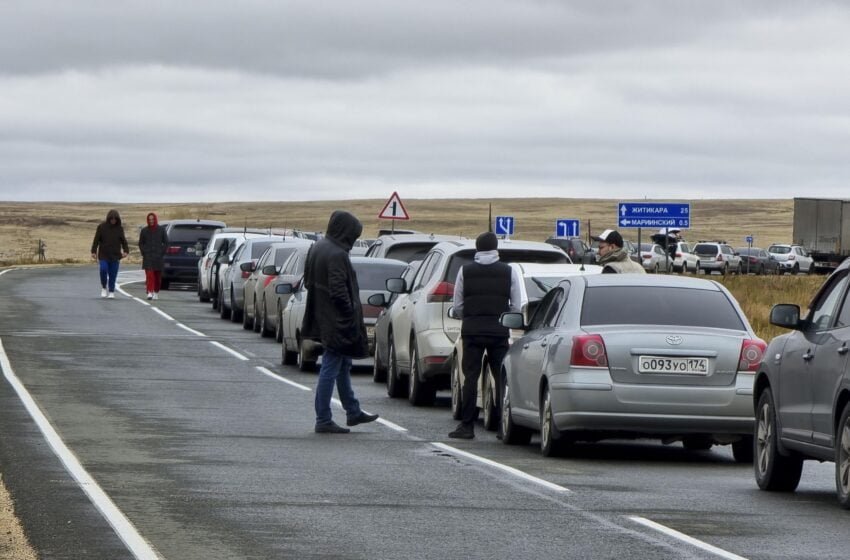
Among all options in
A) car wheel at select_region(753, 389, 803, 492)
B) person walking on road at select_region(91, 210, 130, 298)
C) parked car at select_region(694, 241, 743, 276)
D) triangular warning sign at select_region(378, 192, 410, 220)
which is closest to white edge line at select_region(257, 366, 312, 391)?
car wheel at select_region(753, 389, 803, 492)

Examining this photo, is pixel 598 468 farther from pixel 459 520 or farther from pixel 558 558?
pixel 558 558

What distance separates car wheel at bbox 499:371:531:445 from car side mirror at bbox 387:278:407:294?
4059 mm

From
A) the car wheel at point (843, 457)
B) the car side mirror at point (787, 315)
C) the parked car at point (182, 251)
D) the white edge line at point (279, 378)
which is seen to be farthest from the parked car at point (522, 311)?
the parked car at point (182, 251)

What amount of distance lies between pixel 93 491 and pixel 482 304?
553cm

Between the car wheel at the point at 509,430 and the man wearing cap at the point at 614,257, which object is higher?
the man wearing cap at the point at 614,257

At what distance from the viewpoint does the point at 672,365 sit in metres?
14.0

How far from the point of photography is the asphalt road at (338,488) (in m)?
9.47

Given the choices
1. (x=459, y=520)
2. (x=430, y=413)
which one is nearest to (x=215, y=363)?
(x=430, y=413)

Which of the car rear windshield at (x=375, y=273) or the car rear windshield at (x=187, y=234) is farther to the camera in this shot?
the car rear windshield at (x=187, y=234)

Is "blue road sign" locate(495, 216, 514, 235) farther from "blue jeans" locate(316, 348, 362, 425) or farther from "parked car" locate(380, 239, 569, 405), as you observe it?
"blue jeans" locate(316, 348, 362, 425)

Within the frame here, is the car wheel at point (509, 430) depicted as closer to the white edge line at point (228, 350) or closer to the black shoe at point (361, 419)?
the black shoe at point (361, 419)

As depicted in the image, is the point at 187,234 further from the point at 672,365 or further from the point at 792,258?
the point at 792,258

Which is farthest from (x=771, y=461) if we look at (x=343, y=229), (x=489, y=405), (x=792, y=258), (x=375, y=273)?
(x=792, y=258)

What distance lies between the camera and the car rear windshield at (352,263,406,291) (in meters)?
24.3
